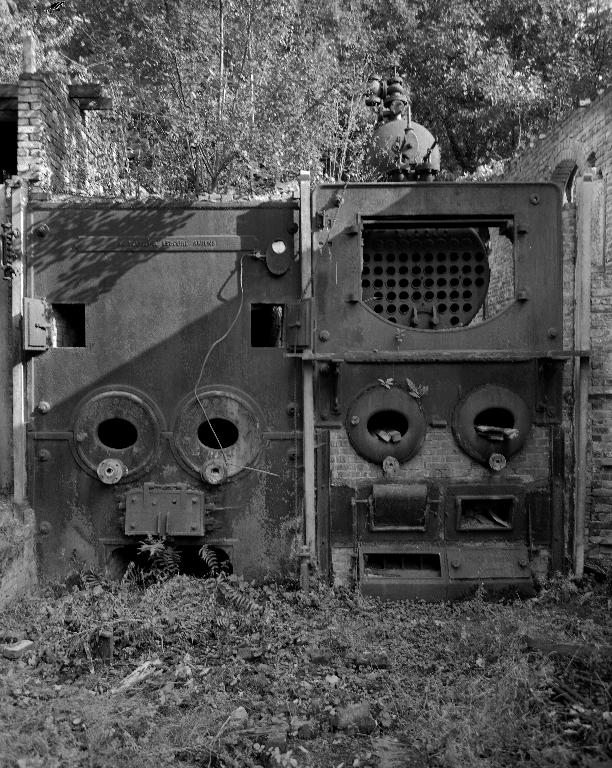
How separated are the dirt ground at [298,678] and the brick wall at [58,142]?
171 inches

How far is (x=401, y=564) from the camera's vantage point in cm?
658

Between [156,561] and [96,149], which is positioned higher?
[96,149]

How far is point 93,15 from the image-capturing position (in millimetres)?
12281

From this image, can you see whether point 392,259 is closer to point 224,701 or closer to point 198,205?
point 198,205

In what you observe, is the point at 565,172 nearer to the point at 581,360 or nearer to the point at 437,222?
the point at 437,222

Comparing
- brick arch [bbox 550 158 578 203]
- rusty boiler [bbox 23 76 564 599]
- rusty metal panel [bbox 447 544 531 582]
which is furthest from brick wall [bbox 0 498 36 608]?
brick arch [bbox 550 158 578 203]

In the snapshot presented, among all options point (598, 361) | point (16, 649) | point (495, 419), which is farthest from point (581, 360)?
point (16, 649)

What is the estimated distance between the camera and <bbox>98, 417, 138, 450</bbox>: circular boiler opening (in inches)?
271

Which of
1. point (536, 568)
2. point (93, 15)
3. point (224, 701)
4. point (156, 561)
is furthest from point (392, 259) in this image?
point (93, 15)

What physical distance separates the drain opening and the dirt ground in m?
0.37

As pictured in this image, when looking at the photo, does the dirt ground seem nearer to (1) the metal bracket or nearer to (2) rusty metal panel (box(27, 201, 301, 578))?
(2) rusty metal panel (box(27, 201, 301, 578))

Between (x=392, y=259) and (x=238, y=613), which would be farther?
(x=392, y=259)

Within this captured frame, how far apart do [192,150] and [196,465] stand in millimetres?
5593

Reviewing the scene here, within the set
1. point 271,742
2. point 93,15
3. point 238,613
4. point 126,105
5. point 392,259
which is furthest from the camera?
point 93,15
